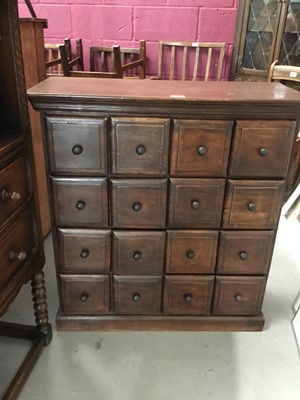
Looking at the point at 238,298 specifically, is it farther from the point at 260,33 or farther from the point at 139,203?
the point at 260,33

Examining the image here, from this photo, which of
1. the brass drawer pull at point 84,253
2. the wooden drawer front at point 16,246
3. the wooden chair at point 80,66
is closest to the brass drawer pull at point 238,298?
the brass drawer pull at point 84,253

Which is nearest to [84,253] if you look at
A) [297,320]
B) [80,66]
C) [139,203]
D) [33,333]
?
[139,203]

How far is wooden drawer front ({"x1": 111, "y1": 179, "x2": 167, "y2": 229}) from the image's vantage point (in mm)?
1362

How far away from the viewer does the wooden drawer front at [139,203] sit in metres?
1.36

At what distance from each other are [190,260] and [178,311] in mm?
271

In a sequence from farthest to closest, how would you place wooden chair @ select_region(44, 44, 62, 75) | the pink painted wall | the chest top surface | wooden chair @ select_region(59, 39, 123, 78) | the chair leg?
wooden chair @ select_region(44, 44, 62, 75) < the pink painted wall < wooden chair @ select_region(59, 39, 123, 78) < the chair leg < the chest top surface

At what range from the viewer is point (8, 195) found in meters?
1.11

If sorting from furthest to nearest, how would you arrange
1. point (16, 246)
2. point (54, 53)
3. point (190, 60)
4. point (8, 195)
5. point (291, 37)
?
point (54, 53)
point (190, 60)
point (291, 37)
point (16, 246)
point (8, 195)

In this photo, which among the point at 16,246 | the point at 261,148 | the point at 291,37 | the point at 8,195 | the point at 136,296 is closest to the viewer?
the point at 8,195

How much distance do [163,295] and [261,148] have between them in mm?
739

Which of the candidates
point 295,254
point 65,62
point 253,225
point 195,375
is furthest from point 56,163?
point 295,254

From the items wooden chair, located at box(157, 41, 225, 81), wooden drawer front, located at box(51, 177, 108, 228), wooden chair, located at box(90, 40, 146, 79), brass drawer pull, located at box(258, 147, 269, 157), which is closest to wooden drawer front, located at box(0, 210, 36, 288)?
wooden drawer front, located at box(51, 177, 108, 228)

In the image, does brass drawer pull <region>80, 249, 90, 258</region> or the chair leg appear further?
brass drawer pull <region>80, 249, 90, 258</region>

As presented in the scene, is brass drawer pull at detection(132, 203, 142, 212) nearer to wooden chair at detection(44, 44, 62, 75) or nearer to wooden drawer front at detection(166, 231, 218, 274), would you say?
wooden drawer front at detection(166, 231, 218, 274)
